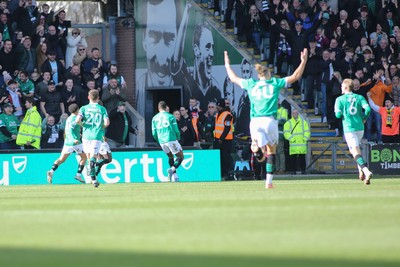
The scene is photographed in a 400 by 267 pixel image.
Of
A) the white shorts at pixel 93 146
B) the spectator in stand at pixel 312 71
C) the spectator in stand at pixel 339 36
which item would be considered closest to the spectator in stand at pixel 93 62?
the spectator in stand at pixel 312 71

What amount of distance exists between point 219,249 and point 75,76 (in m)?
24.3

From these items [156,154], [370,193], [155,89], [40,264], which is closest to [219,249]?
[40,264]

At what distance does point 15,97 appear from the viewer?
106 ft

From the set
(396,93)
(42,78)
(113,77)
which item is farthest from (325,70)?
(42,78)

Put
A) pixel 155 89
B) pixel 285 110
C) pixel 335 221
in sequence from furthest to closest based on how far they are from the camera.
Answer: pixel 155 89, pixel 285 110, pixel 335 221

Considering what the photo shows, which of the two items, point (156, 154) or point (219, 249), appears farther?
point (156, 154)

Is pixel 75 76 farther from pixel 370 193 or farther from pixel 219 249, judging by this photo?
pixel 219 249

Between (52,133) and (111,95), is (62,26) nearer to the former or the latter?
(111,95)

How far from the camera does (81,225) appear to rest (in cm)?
1259

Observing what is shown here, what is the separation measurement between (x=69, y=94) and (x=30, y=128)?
1.74 metres

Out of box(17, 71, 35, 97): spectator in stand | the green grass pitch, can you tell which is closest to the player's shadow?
the green grass pitch

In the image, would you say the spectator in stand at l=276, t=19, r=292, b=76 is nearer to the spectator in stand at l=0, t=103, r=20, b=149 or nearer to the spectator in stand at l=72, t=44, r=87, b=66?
the spectator in stand at l=72, t=44, r=87, b=66

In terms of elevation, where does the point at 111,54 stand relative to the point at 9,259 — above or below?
above

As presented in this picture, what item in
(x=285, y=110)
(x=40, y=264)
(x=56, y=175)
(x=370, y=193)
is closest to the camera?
(x=40, y=264)
